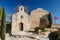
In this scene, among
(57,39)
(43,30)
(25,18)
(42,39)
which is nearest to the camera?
(57,39)

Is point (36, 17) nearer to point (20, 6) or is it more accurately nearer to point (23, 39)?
point (20, 6)

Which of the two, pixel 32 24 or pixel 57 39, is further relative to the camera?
pixel 32 24

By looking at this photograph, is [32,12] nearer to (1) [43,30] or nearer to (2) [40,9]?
(2) [40,9]

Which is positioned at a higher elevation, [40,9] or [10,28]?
[40,9]

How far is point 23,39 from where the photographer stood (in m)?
29.4

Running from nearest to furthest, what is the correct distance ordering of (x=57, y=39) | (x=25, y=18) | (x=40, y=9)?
(x=57, y=39) < (x=25, y=18) < (x=40, y=9)

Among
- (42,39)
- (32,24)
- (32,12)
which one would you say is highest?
(32,12)

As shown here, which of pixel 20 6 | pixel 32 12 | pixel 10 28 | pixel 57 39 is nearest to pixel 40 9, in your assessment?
pixel 32 12

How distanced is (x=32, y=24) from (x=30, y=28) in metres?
1.84

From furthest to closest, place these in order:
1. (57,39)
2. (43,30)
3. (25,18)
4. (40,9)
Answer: (40,9) < (25,18) < (43,30) < (57,39)

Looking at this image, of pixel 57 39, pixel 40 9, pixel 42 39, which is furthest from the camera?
pixel 40 9

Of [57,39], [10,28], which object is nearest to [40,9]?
[10,28]

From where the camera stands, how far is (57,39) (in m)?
15.6

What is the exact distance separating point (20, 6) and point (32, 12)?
3.11 metres
